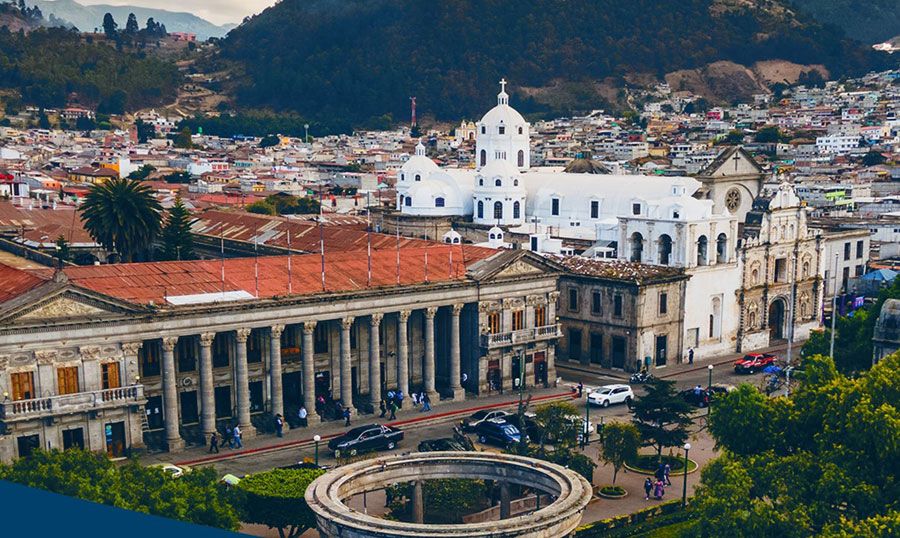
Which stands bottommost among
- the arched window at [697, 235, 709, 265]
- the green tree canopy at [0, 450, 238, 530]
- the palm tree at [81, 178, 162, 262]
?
the green tree canopy at [0, 450, 238, 530]

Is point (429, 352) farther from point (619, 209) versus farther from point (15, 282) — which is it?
point (619, 209)

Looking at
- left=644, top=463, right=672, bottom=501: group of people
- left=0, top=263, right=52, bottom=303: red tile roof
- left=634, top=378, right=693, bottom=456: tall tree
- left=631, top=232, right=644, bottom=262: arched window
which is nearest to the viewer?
left=644, top=463, right=672, bottom=501: group of people

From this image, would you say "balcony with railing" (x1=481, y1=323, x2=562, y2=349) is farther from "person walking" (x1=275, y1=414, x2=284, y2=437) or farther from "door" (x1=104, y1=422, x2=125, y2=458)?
"door" (x1=104, y1=422, x2=125, y2=458)

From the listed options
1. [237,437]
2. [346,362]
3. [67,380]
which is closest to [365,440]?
[237,437]

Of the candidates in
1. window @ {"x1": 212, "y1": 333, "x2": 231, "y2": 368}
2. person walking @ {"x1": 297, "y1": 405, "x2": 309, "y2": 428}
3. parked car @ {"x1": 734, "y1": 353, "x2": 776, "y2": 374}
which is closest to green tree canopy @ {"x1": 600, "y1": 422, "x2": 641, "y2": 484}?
person walking @ {"x1": 297, "y1": 405, "x2": 309, "y2": 428}

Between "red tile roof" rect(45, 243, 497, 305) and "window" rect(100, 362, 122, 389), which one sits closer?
"window" rect(100, 362, 122, 389)

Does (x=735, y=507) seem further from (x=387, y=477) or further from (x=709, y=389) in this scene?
(x=709, y=389)

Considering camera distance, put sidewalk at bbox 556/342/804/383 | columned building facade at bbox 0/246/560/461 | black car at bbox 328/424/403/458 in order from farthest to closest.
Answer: sidewalk at bbox 556/342/804/383 < black car at bbox 328/424/403/458 < columned building facade at bbox 0/246/560/461

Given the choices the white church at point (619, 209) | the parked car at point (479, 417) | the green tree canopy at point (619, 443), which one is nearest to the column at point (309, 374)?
the parked car at point (479, 417)
